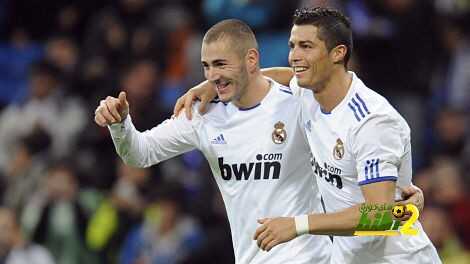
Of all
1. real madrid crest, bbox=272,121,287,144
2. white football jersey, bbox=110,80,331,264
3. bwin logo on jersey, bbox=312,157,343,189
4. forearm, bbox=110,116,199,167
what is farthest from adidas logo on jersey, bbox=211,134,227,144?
bwin logo on jersey, bbox=312,157,343,189

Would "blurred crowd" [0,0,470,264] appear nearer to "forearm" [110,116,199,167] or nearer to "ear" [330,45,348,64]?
"forearm" [110,116,199,167]

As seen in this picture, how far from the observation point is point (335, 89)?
6.35 m

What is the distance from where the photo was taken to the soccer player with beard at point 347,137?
19.6ft

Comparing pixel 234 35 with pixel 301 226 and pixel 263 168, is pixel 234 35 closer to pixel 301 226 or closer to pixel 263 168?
pixel 263 168

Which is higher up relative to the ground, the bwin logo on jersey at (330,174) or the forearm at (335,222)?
the bwin logo on jersey at (330,174)

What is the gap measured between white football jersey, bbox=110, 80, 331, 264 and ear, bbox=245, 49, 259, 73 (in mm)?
186

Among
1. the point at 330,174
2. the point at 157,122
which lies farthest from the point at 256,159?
the point at 157,122

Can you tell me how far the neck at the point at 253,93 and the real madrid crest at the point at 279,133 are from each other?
19 centimetres

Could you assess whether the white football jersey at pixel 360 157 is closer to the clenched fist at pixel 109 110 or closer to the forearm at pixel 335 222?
the forearm at pixel 335 222

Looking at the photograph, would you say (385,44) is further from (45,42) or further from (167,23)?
(45,42)

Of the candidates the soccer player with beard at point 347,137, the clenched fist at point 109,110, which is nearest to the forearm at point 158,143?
the clenched fist at point 109,110

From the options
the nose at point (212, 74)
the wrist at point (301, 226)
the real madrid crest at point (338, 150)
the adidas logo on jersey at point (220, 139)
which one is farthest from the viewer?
the adidas logo on jersey at point (220, 139)

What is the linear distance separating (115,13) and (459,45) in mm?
4330

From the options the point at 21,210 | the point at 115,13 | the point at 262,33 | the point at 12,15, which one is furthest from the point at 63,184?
the point at 12,15
